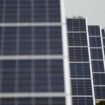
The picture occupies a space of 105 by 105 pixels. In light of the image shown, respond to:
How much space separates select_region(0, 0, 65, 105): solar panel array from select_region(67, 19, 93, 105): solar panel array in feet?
68.9

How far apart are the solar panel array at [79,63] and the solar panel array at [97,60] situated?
4497mm

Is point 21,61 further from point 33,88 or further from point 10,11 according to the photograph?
point 10,11

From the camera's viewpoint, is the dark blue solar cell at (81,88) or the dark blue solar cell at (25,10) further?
the dark blue solar cell at (81,88)

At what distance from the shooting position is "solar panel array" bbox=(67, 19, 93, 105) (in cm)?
6694

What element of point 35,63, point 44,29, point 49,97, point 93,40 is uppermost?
point 93,40

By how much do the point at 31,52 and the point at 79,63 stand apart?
2829 cm

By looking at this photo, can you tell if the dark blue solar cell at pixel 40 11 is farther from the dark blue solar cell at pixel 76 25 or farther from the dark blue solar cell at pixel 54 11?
the dark blue solar cell at pixel 76 25

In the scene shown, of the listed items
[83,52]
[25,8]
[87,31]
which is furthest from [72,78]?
[25,8]

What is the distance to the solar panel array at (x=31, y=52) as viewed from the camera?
140ft

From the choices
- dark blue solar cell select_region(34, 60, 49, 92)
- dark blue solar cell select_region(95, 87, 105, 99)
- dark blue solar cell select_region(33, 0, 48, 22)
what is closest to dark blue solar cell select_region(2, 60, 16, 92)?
dark blue solar cell select_region(34, 60, 49, 92)

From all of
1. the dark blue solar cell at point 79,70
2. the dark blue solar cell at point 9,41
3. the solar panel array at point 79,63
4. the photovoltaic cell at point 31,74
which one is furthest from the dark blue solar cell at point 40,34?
the dark blue solar cell at point 79,70

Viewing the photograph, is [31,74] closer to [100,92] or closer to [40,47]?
[40,47]

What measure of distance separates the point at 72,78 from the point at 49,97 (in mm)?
27316

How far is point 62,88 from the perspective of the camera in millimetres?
42812
